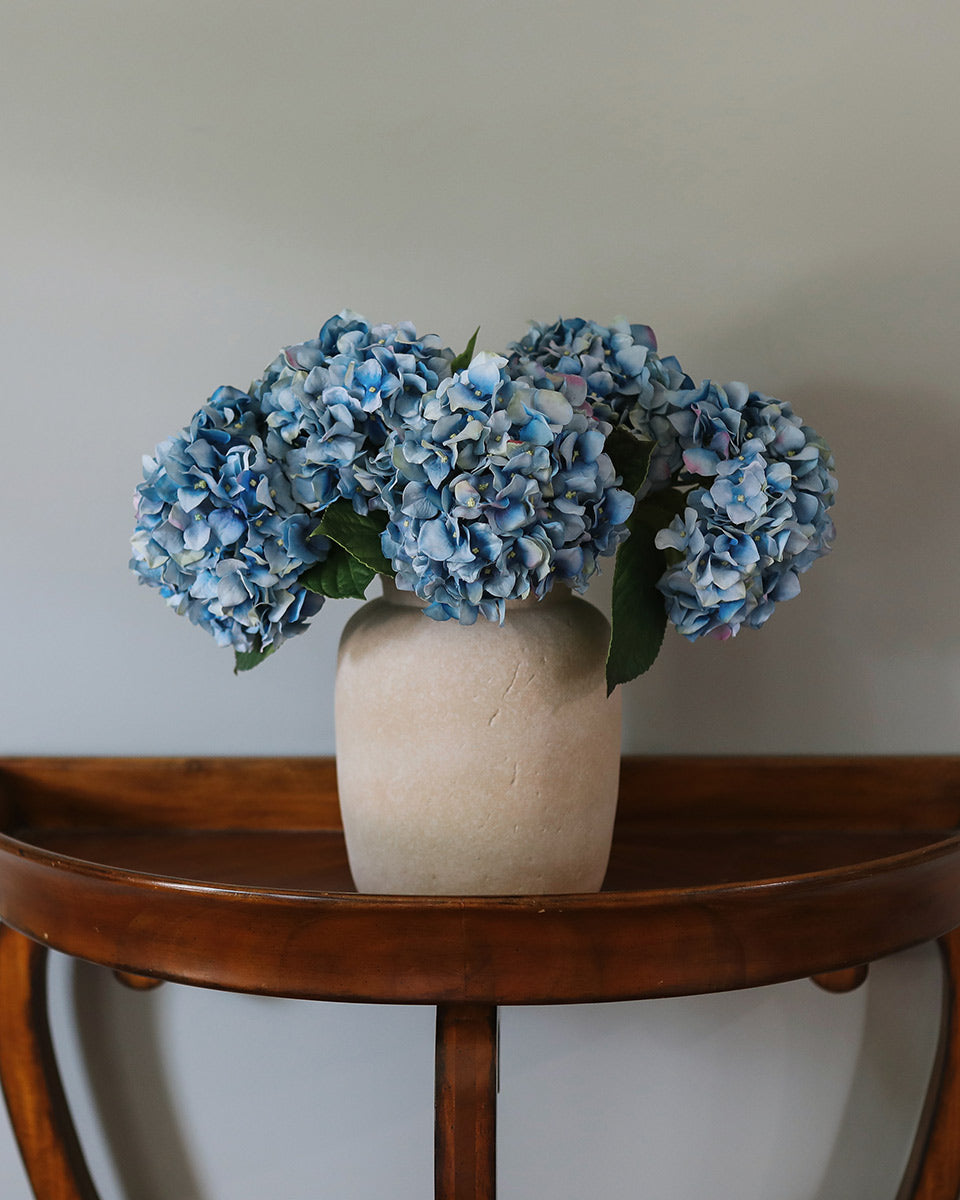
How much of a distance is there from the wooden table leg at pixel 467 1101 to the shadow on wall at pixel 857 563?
441 millimetres

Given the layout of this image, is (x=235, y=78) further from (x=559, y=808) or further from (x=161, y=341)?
(x=559, y=808)

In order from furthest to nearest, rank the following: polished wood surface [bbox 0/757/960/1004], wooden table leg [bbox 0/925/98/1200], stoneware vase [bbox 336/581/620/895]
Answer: wooden table leg [bbox 0/925/98/1200]
stoneware vase [bbox 336/581/620/895]
polished wood surface [bbox 0/757/960/1004]

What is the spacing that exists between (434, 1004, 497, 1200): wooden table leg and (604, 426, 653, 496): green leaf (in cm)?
33

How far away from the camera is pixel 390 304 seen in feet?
3.04

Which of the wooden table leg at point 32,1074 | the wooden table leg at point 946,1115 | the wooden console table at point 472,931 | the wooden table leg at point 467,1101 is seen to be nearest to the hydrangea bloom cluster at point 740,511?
the wooden console table at point 472,931

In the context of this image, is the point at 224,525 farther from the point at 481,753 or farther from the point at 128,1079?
the point at 128,1079

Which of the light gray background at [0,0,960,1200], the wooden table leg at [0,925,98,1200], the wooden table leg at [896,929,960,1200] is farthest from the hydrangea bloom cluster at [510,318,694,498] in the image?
the wooden table leg at [0,925,98,1200]

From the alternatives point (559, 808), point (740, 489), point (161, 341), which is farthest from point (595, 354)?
point (161, 341)

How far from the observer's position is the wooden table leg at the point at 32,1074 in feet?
2.79

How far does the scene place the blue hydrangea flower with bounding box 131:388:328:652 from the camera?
61 cm

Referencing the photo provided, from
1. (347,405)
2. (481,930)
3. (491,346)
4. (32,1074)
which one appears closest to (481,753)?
(481,930)

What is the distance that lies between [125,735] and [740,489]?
638mm

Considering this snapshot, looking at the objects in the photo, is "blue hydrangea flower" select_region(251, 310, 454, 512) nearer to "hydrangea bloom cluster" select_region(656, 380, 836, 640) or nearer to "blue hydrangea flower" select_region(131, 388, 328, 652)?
"blue hydrangea flower" select_region(131, 388, 328, 652)

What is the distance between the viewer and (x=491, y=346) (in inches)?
36.7
